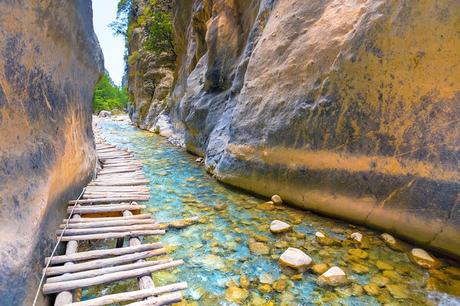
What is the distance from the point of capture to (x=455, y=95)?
115 inches

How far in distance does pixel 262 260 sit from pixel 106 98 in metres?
56.0

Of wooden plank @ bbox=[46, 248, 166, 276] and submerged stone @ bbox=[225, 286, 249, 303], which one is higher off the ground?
wooden plank @ bbox=[46, 248, 166, 276]

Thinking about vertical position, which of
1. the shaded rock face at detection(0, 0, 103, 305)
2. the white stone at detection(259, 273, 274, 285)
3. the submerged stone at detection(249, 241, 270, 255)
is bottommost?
the white stone at detection(259, 273, 274, 285)

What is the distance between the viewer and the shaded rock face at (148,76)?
21.3 metres

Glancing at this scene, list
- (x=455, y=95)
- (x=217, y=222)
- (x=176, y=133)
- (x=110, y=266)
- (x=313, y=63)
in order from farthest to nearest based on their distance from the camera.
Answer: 1. (x=176, y=133)
2. (x=313, y=63)
3. (x=217, y=222)
4. (x=455, y=95)
5. (x=110, y=266)

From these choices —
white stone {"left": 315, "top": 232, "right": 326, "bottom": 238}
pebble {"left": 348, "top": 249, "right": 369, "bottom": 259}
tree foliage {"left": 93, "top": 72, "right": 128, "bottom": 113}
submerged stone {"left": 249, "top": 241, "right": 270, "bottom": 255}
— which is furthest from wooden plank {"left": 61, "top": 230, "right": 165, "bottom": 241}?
tree foliage {"left": 93, "top": 72, "right": 128, "bottom": 113}

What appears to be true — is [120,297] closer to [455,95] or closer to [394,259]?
[394,259]

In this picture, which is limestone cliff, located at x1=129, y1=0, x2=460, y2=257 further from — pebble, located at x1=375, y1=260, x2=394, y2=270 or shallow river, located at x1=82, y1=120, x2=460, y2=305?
pebble, located at x1=375, y1=260, x2=394, y2=270

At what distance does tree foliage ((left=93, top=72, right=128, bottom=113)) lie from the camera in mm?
47281

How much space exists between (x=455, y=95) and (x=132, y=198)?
4.65 metres

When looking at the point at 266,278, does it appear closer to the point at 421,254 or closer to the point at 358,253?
the point at 358,253

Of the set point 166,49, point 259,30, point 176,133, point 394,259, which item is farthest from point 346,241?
point 166,49

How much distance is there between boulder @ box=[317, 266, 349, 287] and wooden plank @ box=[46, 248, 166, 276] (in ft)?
5.60

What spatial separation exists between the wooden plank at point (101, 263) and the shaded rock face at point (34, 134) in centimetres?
17
